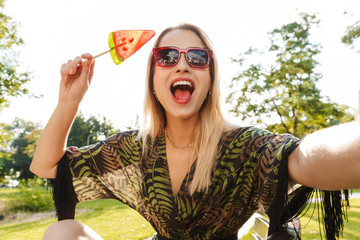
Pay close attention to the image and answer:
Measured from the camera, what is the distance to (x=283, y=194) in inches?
60.1

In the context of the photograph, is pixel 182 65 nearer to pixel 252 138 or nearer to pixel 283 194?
pixel 252 138

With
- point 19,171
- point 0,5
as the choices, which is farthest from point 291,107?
point 19,171

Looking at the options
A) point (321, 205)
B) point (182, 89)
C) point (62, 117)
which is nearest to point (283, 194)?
point (321, 205)

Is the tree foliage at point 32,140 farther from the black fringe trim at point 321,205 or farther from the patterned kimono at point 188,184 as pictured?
the black fringe trim at point 321,205

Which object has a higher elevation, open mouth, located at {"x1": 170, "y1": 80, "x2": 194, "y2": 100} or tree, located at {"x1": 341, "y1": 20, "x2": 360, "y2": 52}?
tree, located at {"x1": 341, "y1": 20, "x2": 360, "y2": 52}

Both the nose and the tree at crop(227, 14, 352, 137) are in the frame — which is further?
the tree at crop(227, 14, 352, 137)

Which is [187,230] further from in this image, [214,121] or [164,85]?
[164,85]

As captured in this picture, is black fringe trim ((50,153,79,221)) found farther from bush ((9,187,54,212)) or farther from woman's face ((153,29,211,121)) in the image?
bush ((9,187,54,212))

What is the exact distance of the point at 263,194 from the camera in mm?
1652

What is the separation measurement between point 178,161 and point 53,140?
0.89 m

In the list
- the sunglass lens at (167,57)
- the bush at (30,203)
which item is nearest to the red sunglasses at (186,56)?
the sunglass lens at (167,57)

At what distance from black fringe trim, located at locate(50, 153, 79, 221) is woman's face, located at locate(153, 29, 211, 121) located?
2.83 ft

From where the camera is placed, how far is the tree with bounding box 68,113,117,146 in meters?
42.8

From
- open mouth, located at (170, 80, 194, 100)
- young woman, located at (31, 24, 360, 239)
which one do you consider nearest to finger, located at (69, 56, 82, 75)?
young woman, located at (31, 24, 360, 239)
